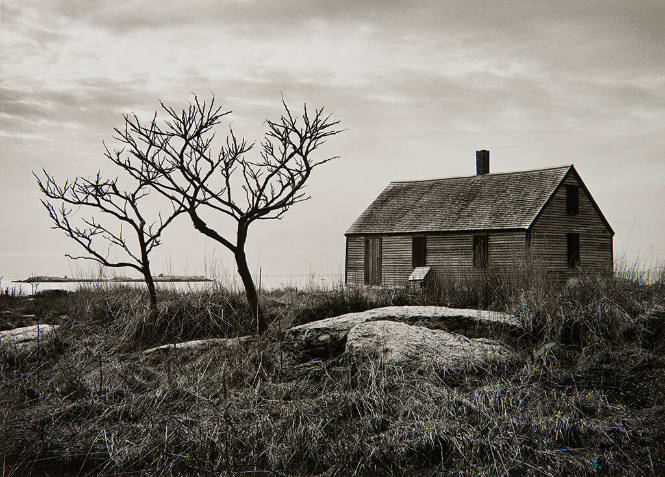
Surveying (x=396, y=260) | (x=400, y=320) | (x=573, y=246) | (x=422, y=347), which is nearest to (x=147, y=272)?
(x=400, y=320)

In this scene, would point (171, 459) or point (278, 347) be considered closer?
point (171, 459)

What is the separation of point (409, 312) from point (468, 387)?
1736 millimetres

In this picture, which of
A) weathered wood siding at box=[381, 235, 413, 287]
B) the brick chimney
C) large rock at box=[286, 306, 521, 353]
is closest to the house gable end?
the brick chimney

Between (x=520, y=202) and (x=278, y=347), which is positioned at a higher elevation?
(x=520, y=202)

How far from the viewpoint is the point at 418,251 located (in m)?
23.1

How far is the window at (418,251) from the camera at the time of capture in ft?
74.8

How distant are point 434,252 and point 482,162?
18.7 ft

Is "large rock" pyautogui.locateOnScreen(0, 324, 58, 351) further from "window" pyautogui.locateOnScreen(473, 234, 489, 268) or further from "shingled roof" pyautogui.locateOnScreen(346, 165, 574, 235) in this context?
"shingled roof" pyautogui.locateOnScreen(346, 165, 574, 235)

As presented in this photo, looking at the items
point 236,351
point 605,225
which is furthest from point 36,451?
point 605,225

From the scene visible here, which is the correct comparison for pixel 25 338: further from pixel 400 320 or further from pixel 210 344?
pixel 400 320

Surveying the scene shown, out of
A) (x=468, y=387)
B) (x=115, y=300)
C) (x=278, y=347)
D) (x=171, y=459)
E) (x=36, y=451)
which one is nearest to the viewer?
(x=171, y=459)

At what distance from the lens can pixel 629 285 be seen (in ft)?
27.6

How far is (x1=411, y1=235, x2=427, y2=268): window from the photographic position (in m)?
22.8

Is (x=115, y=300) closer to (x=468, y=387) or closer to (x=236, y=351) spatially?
(x=236, y=351)
